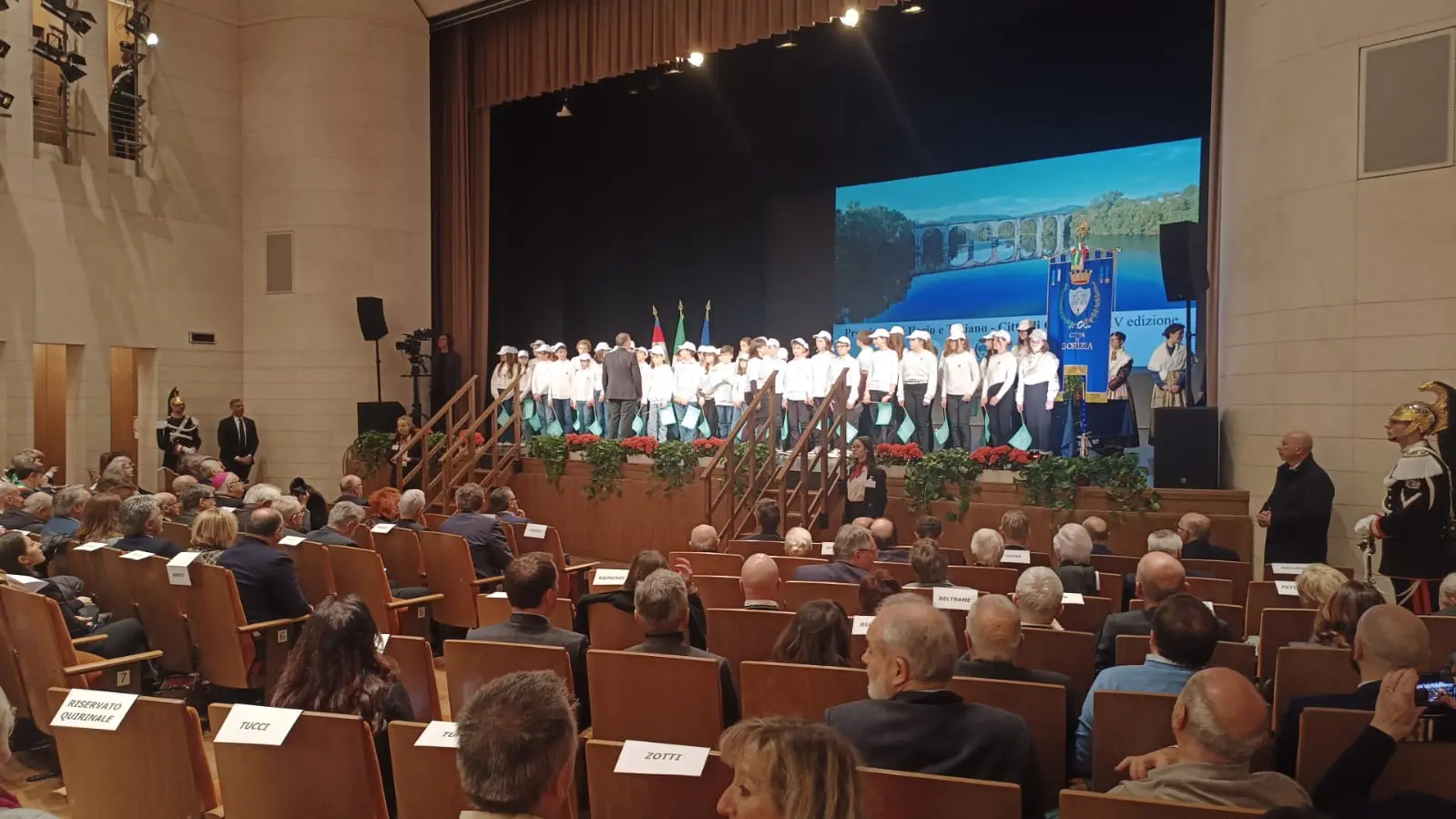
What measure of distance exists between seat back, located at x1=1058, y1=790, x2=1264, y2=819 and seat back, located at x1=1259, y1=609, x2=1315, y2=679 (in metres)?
2.03

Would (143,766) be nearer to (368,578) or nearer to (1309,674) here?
(368,578)

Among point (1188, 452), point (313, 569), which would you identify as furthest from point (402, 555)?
point (1188, 452)

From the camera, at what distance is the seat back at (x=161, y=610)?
15.1ft

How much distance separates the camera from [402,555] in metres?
6.10

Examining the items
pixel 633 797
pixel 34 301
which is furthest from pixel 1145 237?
pixel 34 301

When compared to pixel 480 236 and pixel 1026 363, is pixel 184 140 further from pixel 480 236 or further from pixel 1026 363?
pixel 1026 363

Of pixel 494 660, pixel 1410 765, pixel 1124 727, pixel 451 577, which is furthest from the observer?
pixel 451 577

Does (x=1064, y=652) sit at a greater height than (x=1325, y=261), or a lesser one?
lesser

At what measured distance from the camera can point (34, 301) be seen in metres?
11.2

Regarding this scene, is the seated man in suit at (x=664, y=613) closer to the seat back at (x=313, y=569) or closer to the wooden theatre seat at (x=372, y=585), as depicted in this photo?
the wooden theatre seat at (x=372, y=585)

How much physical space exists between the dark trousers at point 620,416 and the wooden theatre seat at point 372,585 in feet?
21.2

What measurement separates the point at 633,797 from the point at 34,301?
1159 centimetres

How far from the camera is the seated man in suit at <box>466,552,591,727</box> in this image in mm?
3398

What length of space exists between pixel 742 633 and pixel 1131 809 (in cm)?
210
